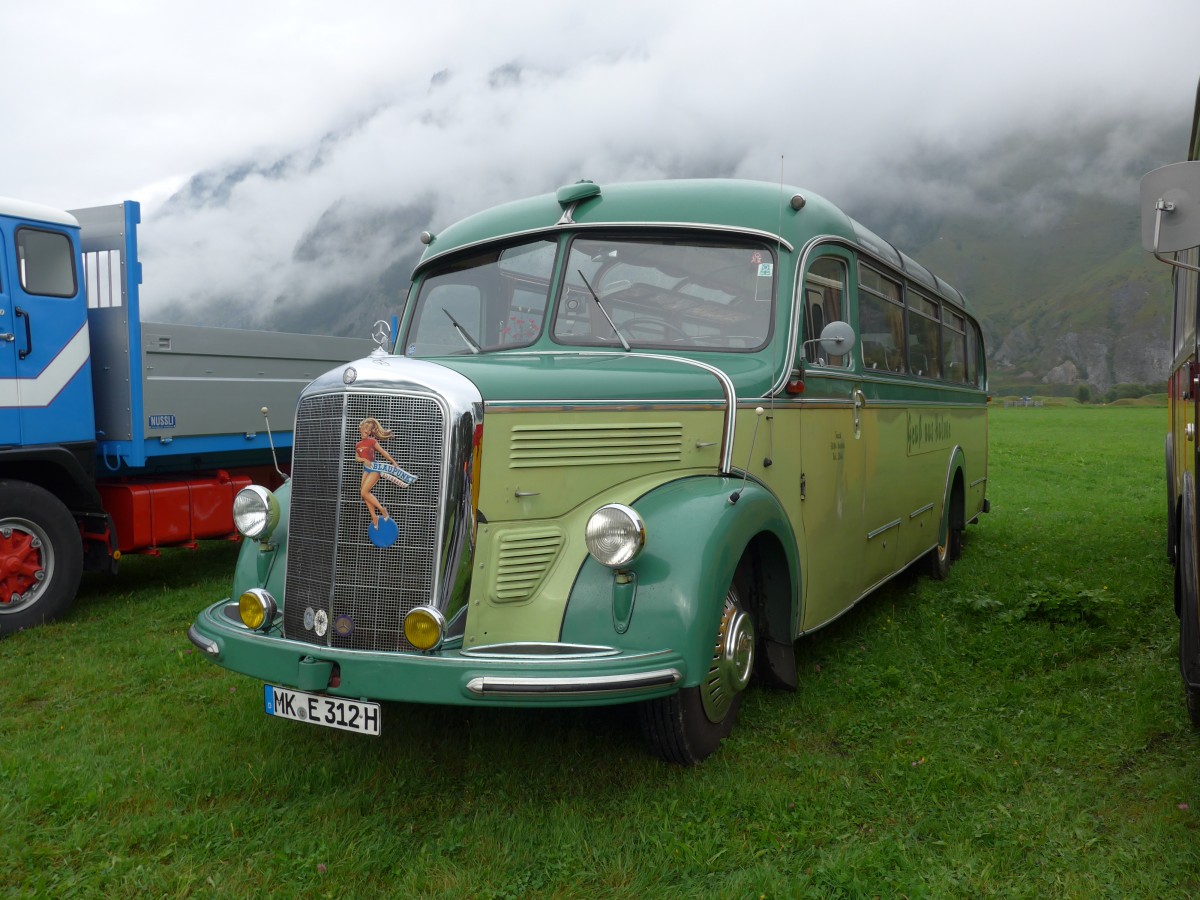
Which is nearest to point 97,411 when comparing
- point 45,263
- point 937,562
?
point 45,263

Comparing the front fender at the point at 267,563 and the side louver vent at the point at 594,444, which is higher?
the side louver vent at the point at 594,444

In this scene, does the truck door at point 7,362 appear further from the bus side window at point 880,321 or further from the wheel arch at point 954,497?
the wheel arch at point 954,497

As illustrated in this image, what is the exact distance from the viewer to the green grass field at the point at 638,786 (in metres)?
3.17

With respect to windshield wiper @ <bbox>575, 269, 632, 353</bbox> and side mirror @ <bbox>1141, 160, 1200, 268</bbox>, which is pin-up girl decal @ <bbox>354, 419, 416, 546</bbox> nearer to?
windshield wiper @ <bbox>575, 269, 632, 353</bbox>

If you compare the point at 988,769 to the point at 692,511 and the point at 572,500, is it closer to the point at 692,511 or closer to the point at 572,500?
the point at 692,511

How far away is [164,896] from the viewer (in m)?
3.04

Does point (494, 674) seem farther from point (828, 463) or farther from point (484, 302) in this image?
point (828, 463)

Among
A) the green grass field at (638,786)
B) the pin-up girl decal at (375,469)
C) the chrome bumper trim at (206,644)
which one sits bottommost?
the green grass field at (638,786)

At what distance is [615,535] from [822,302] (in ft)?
6.87

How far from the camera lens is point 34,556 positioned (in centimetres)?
649

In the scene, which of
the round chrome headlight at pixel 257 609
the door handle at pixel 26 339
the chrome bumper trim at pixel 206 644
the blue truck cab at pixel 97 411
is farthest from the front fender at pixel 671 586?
the door handle at pixel 26 339

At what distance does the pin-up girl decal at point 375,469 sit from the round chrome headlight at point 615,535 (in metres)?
0.72

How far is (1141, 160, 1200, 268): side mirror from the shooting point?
2.94m

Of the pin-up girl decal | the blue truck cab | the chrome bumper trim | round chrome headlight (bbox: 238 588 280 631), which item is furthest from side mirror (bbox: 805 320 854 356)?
the blue truck cab
